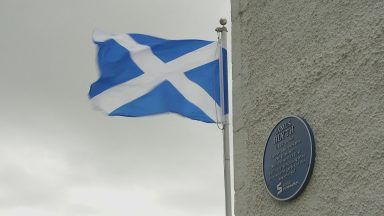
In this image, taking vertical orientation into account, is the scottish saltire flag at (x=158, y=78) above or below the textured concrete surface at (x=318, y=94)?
above

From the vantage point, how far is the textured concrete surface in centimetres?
364

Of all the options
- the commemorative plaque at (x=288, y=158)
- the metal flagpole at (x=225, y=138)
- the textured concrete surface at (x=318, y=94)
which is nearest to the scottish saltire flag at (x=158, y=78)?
the metal flagpole at (x=225, y=138)

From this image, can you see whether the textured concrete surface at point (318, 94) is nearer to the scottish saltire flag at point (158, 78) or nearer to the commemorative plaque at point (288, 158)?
the commemorative plaque at point (288, 158)

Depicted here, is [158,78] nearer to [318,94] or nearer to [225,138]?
[225,138]

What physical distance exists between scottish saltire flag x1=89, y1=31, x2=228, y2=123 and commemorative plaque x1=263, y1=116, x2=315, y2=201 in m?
1.97

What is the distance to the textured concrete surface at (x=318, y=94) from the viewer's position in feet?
11.9

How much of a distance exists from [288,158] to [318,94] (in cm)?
47

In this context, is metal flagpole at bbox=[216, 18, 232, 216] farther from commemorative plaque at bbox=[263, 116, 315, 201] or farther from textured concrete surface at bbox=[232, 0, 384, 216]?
commemorative plaque at bbox=[263, 116, 315, 201]

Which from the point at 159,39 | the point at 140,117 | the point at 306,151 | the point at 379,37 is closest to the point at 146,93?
the point at 140,117

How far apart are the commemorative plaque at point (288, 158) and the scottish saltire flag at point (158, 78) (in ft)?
6.48

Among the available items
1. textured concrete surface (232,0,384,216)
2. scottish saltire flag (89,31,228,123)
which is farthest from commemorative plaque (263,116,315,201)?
scottish saltire flag (89,31,228,123)

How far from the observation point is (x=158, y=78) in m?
6.86

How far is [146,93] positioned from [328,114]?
3024mm

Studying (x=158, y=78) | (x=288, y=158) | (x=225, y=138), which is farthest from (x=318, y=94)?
(x=158, y=78)
